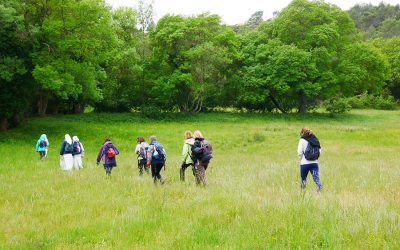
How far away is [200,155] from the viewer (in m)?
12.6

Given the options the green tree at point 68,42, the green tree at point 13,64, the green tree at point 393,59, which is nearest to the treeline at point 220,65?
the green tree at point 68,42

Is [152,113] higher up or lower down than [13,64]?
lower down

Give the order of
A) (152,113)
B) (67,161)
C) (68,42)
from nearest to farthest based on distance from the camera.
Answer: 1. (67,161)
2. (68,42)
3. (152,113)

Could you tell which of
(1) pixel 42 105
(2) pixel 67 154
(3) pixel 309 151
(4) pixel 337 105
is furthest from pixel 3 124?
(4) pixel 337 105

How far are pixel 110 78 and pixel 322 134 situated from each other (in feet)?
81.7

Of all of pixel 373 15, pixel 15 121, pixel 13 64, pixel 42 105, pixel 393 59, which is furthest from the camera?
pixel 373 15

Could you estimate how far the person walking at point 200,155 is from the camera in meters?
12.5

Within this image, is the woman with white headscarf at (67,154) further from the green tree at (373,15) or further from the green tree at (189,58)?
the green tree at (373,15)

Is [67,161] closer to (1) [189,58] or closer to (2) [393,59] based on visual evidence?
(1) [189,58]

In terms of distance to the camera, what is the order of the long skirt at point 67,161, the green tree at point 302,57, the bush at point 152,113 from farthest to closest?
the green tree at point 302,57
the bush at point 152,113
the long skirt at point 67,161

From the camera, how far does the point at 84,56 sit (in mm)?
32562

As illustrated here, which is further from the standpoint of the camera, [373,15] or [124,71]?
[373,15]

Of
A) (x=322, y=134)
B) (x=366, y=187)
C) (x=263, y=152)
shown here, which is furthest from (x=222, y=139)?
(x=366, y=187)

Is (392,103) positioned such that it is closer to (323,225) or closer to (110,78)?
(110,78)
